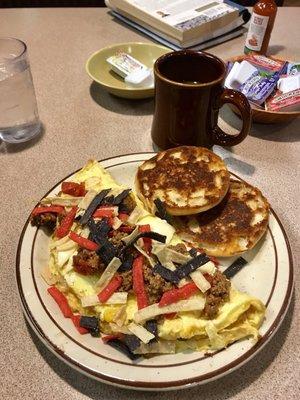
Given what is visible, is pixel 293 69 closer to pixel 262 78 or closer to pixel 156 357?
pixel 262 78

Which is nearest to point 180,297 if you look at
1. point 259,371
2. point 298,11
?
point 259,371

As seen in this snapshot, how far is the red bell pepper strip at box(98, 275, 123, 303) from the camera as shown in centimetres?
80

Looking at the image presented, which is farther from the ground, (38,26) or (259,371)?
(38,26)

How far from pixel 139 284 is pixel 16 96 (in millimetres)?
850

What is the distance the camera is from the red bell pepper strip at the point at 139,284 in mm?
800

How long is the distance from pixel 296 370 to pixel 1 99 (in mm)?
1157

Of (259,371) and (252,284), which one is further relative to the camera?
(252,284)

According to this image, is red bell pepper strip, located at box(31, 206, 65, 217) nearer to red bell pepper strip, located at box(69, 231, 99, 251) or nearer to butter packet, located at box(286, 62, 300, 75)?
red bell pepper strip, located at box(69, 231, 99, 251)

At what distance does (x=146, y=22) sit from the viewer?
1.87 m

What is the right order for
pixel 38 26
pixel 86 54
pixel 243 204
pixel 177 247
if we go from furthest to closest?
pixel 38 26
pixel 86 54
pixel 243 204
pixel 177 247

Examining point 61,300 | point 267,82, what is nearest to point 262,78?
point 267,82

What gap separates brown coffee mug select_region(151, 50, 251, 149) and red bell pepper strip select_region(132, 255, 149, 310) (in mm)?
513

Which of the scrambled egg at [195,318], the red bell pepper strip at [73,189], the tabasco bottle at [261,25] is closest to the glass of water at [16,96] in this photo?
the red bell pepper strip at [73,189]

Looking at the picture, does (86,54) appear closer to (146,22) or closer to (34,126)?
(146,22)
